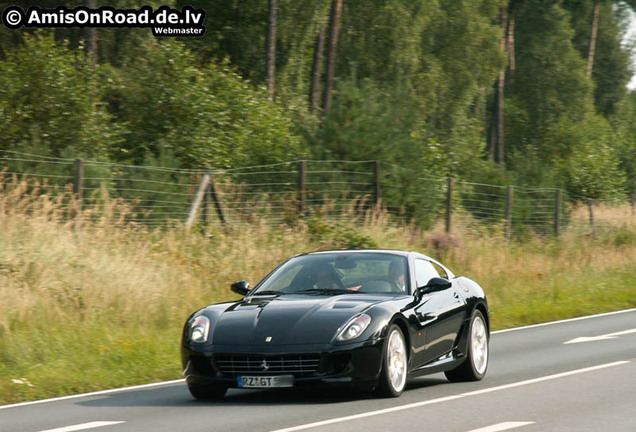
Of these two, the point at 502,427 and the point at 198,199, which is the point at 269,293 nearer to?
the point at 502,427

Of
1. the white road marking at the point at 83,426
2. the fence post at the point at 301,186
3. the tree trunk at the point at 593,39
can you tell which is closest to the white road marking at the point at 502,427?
the white road marking at the point at 83,426

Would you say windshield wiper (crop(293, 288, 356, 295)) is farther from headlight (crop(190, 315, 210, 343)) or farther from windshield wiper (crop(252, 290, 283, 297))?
headlight (crop(190, 315, 210, 343))

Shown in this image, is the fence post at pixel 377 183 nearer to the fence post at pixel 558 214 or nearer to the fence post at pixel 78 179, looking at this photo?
the fence post at pixel 78 179

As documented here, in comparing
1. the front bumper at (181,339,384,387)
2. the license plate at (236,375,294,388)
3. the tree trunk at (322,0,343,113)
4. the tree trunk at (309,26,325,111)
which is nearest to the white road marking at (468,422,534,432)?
the front bumper at (181,339,384,387)

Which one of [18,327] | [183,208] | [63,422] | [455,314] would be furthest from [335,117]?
[63,422]

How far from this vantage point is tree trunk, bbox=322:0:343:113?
46312 millimetres

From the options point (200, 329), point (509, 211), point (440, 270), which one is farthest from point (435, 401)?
point (509, 211)

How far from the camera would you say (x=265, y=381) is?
32.1 ft

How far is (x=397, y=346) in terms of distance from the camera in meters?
10.3

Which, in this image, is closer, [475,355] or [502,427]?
[502,427]

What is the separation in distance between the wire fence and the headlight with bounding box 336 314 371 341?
10087 mm

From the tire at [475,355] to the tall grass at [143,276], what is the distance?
3.27m

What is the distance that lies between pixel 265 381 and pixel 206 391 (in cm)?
100

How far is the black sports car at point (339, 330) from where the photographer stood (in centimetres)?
978
